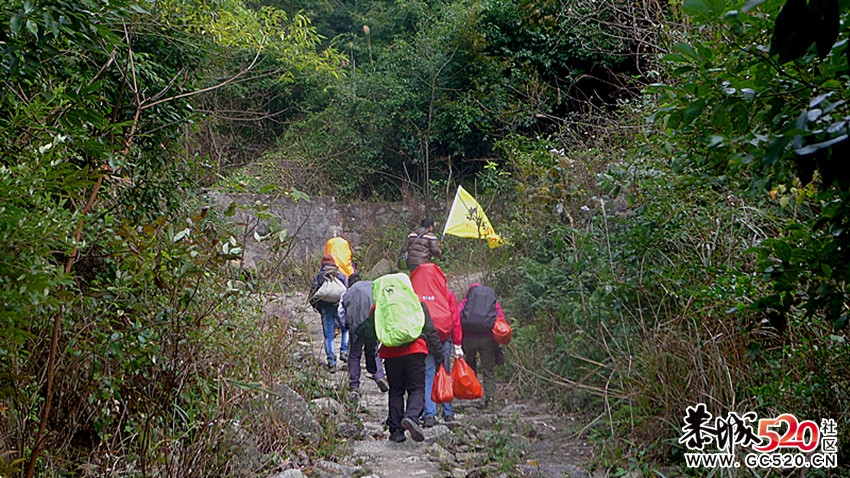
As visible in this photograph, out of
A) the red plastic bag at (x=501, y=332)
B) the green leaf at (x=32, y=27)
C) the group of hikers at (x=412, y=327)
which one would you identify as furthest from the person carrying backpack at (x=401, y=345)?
the green leaf at (x=32, y=27)

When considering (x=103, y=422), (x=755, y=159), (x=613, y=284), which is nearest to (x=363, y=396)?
(x=613, y=284)

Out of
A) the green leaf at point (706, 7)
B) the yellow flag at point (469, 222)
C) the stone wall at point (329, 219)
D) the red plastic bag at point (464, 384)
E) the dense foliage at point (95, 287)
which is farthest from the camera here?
the stone wall at point (329, 219)

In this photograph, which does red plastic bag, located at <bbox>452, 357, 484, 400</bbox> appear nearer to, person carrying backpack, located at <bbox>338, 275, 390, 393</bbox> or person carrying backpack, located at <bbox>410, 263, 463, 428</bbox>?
person carrying backpack, located at <bbox>410, 263, 463, 428</bbox>

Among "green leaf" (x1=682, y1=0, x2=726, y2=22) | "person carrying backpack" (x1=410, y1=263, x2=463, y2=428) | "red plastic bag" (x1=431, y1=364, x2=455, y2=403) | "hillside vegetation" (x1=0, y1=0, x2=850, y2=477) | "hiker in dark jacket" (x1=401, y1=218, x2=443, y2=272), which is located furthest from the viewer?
"hiker in dark jacket" (x1=401, y1=218, x2=443, y2=272)

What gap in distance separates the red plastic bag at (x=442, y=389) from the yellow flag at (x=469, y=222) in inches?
149

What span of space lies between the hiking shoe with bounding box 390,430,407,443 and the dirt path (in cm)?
4

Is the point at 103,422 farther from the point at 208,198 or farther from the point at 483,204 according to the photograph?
the point at 483,204

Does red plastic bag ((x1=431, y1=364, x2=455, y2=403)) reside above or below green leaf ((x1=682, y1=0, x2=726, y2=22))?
below

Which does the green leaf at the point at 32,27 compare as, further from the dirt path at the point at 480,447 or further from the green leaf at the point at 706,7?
the dirt path at the point at 480,447

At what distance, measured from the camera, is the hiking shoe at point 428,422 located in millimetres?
6617

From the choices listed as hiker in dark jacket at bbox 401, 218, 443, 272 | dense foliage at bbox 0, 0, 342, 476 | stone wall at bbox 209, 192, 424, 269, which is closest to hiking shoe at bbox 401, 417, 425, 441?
dense foliage at bbox 0, 0, 342, 476

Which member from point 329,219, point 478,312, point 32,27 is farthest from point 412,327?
point 329,219

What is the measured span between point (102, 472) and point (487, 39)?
43.7ft

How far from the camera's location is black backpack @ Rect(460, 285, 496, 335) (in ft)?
23.4
